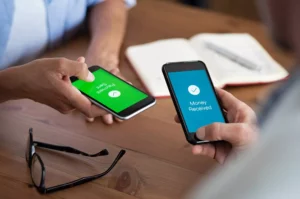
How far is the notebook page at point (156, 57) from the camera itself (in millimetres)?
1156

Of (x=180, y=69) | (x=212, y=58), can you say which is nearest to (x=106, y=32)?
(x=212, y=58)

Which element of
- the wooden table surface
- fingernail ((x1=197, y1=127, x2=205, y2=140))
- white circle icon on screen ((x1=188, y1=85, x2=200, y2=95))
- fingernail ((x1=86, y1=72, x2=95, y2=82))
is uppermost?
white circle icon on screen ((x1=188, y1=85, x2=200, y2=95))

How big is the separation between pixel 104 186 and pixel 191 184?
14 centimetres

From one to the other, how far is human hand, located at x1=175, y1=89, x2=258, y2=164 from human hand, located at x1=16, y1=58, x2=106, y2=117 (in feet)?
0.65

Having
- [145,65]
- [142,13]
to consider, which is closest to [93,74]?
[145,65]

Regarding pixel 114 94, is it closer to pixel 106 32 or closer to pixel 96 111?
pixel 96 111

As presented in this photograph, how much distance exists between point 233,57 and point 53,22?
1.31 feet

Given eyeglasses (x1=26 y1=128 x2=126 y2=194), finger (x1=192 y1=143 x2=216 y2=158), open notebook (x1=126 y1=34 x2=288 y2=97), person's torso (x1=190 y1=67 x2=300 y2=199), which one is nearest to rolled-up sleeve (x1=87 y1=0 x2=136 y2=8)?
open notebook (x1=126 y1=34 x2=288 y2=97)

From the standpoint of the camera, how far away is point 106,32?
1325 millimetres

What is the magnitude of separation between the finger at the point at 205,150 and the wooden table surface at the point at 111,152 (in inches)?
1.7

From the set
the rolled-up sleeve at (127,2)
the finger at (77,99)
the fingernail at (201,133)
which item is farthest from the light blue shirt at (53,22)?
the fingernail at (201,133)

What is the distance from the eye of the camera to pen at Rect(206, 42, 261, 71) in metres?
1.23

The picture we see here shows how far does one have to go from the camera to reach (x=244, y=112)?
968 millimetres

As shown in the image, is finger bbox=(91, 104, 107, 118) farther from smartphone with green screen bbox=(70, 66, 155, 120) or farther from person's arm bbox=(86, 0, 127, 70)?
person's arm bbox=(86, 0, 127, 70)
